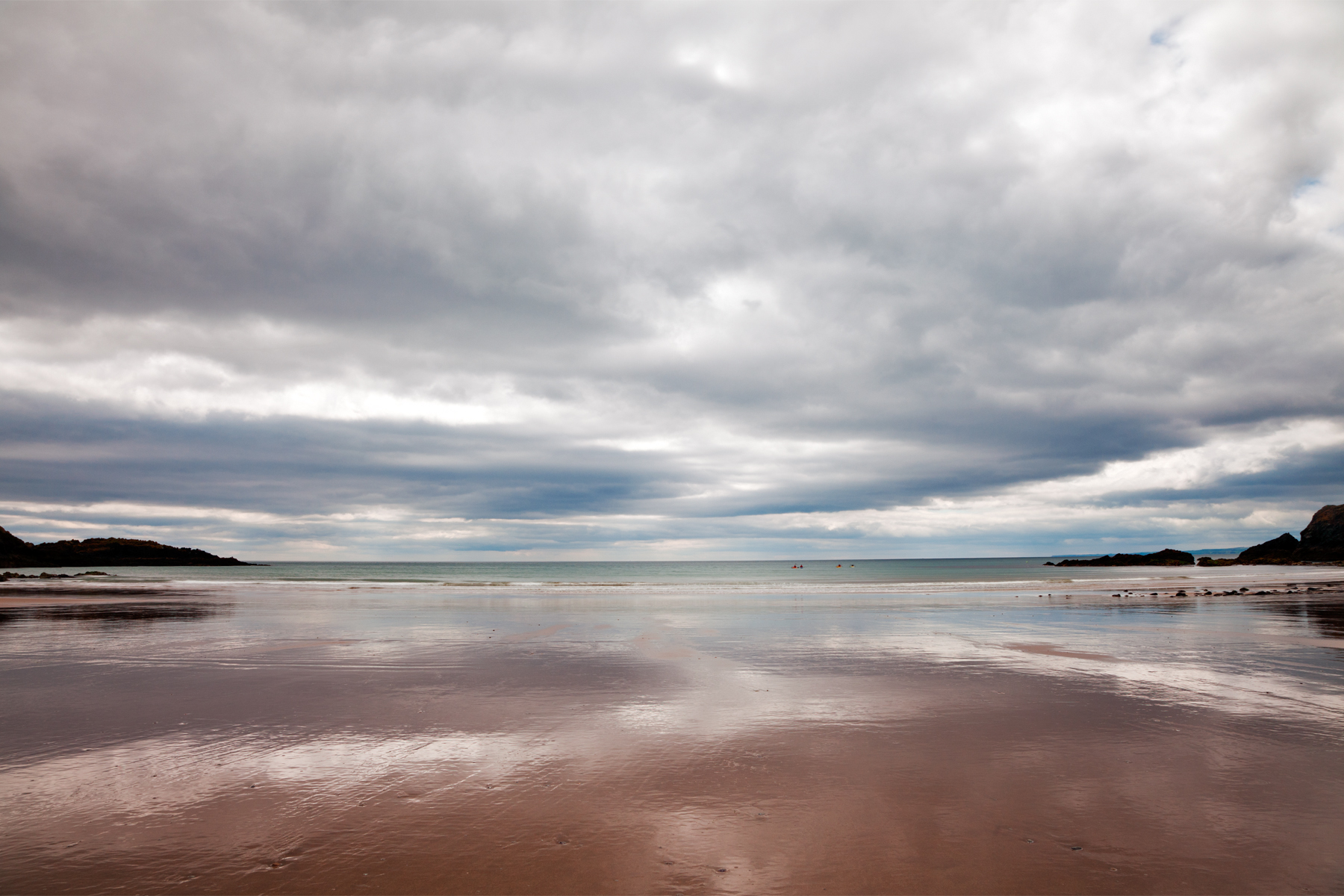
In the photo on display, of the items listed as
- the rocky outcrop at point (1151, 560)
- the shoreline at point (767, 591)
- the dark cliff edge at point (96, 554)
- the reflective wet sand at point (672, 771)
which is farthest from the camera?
the rocky outcrop at point (1151, 560)

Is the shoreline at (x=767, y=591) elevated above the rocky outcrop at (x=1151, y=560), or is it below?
above

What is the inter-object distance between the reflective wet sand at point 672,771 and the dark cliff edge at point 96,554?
116251mm

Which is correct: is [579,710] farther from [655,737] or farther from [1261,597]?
[1261,597]

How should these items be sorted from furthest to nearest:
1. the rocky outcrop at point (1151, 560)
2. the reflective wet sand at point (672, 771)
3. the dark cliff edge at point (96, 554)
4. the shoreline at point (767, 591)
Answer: the rocky outcrop at point (1151, 560) < the dark cliff edge at point (96, 554) < the shoreline at point (767, 591) < the reflective wet sand at point (672, 771)

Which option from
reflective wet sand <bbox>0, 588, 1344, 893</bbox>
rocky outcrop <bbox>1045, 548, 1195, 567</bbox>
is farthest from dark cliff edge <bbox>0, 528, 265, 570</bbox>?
rocky outcrop <bbox>1045, 548, 1195, 567</bbox>

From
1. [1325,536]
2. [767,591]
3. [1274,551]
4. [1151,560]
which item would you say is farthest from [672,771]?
[1151,560]

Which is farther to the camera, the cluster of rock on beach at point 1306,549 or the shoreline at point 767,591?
the cluster of rock on beach at point 1306,549

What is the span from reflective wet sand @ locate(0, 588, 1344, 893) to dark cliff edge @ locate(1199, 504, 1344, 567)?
115789mm

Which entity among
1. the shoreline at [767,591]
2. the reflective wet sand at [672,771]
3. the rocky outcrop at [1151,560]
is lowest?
the rocky outcrop at [1151,560]

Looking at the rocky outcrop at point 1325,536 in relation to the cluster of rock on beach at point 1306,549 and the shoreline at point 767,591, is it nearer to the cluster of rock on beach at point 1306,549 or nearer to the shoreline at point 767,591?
the cluster of rock on beach at point 1306,549

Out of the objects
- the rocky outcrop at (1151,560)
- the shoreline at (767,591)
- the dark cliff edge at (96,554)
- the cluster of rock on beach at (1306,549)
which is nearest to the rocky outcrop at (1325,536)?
the cluster of rock on beach at (1306,549)

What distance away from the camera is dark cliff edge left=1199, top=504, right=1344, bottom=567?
97.2m

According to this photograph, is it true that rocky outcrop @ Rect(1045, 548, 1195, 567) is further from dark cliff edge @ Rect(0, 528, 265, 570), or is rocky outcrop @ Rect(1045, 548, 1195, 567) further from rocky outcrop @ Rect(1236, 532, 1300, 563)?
dark cliff edge @ Rect(0, 528, 265, 570)

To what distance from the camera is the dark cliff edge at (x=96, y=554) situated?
96375 millimetres
